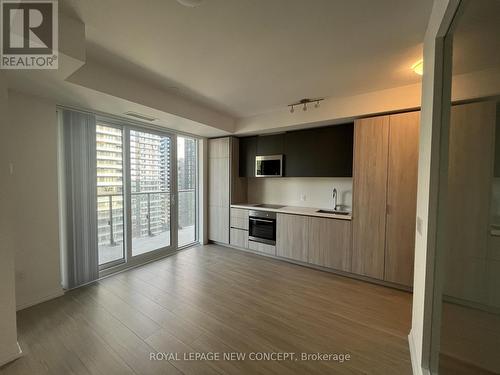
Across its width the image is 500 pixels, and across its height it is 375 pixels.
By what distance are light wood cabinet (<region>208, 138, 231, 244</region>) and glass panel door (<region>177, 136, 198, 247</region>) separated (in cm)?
35

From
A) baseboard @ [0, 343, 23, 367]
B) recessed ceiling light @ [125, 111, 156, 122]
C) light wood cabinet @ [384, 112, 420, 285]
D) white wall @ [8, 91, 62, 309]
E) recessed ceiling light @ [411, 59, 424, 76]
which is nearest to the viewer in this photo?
baseboard @ [0, 343, 23, 367]

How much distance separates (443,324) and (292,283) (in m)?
1.89

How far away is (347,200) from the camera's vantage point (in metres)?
3.72

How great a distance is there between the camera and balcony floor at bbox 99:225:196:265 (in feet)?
10.9

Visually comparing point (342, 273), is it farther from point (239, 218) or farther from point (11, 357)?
point (11, 357)

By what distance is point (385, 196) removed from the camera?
9.56 ft

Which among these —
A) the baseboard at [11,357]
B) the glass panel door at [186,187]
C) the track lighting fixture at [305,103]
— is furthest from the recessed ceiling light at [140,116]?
the baseboard at [11,357]

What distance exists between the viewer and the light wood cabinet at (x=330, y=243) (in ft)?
10.6

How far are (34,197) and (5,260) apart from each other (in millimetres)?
1013

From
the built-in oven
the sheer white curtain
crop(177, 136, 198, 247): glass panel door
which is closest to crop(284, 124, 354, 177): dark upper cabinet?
the built-in oven

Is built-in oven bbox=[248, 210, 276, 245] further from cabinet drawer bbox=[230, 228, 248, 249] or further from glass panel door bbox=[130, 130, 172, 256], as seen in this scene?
glass panel door bbox=[130, 130, 172, 256]

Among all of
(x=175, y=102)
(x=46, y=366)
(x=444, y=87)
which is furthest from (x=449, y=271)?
(x=175, y=102)

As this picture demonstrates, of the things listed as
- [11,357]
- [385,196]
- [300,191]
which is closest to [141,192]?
[11,357]

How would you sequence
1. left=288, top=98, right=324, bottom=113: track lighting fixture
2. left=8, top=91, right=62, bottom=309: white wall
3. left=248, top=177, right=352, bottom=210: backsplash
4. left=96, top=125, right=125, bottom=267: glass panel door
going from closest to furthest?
left=8, top=91, right=62, bottom=309: white wall
left=96, top=125, right=125, bottom=267: glass panel door
left=288, top=98, right=324, bottom=113: track lighting fixture
left=248, top=177, right=352, bottom=210: backsplash
